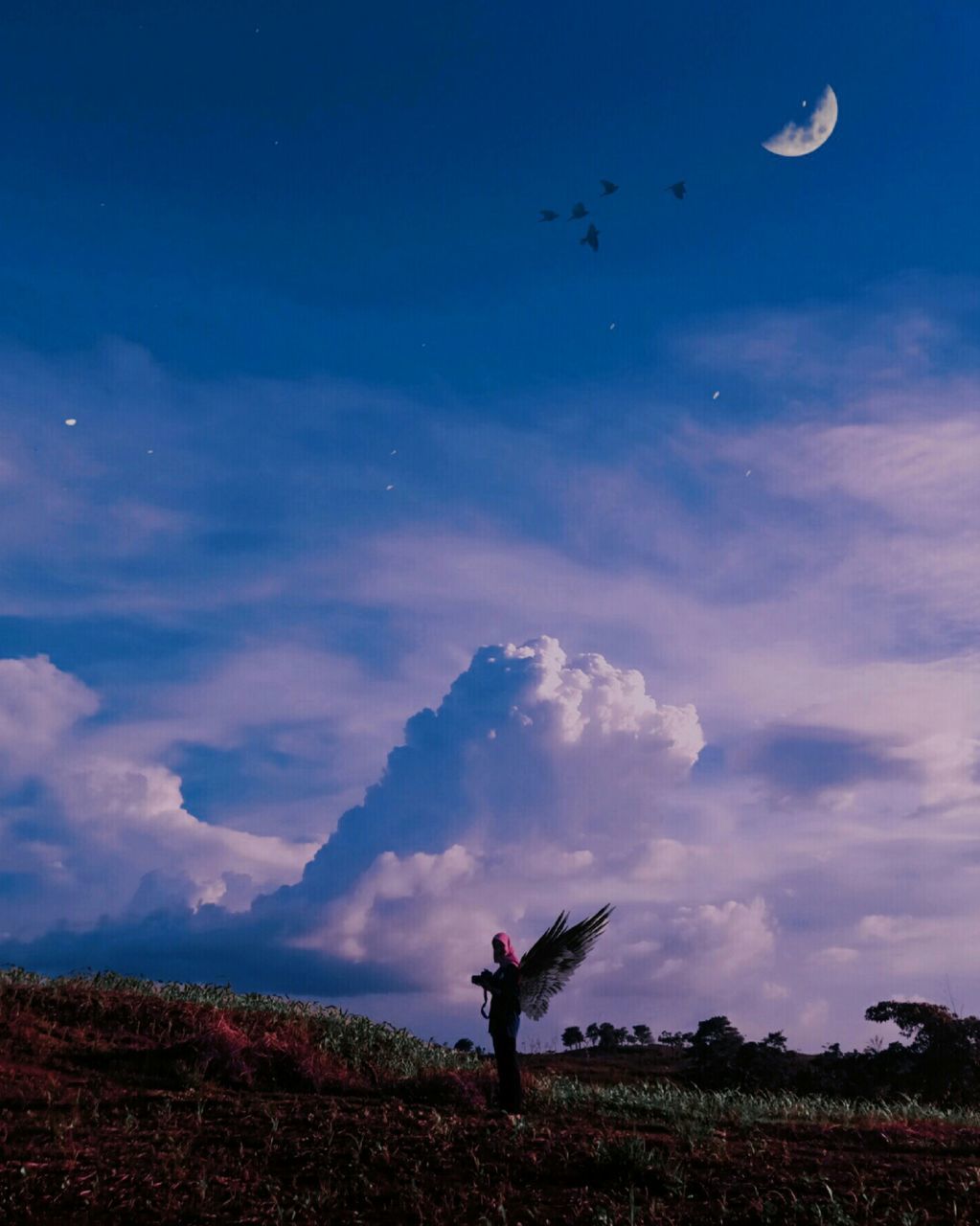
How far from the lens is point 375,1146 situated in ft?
40.1

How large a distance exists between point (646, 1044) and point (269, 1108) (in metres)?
29.9

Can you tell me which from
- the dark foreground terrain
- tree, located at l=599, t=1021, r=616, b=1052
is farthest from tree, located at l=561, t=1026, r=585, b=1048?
the dark foreground terrain

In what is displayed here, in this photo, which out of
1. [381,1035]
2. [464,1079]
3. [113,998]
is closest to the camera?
[464,1079]

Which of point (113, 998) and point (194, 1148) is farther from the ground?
point (113, 998)

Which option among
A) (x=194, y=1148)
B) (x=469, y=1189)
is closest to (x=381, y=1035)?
(x=194, y=1148)

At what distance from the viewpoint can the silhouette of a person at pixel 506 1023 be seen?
15.0 meters

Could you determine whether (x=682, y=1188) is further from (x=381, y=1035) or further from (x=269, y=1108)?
(x=381, y=1035)

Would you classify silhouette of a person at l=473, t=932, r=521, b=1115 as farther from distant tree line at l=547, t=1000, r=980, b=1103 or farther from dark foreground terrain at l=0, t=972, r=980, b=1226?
distant tree line at l=547, t=1000, r=980, b=1103

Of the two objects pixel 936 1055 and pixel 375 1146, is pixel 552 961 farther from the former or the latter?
pixel 936 1055

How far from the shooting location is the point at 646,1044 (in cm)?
4056

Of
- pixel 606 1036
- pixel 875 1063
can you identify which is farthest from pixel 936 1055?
pixel 606 1036

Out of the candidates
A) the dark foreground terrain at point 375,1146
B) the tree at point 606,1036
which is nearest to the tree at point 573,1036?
the tree at point 606,1036

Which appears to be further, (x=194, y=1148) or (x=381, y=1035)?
(x=381, y=1035)

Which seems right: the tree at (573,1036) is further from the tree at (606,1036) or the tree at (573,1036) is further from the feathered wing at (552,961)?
the feathered wing at (552,961)
